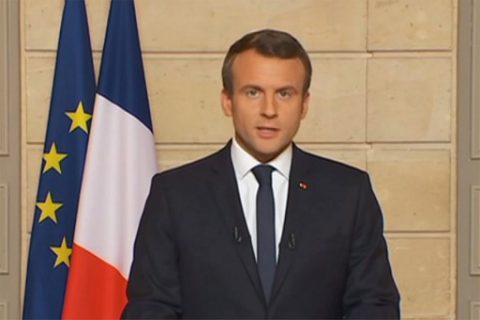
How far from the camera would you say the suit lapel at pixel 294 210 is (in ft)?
8.19

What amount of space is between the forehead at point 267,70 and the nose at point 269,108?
4 cm

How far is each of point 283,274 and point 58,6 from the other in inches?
116

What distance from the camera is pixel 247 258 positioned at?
2492 mm

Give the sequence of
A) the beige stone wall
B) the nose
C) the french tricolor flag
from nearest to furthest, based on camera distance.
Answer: the nose < the french tricolor flag < the beige stone wall

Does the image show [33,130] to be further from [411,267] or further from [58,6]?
[411,267]

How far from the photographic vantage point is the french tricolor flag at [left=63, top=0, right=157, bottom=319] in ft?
15.6

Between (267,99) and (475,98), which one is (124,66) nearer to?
(475,98)

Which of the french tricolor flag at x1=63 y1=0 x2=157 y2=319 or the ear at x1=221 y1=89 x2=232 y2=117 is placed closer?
the ear at x1=221 y1=89 x2=232 y2=117

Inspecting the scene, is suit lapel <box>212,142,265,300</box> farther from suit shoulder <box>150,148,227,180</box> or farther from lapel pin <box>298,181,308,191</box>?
lapel pin <box>298,181,308,191</box>

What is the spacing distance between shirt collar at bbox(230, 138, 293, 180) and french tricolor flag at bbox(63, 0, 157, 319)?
7.21 ft

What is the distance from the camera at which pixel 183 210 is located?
256 cm
